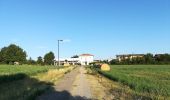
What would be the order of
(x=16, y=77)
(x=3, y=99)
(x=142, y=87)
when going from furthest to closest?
(x=16, y=77) < (x=142, y=87) < (x=3, y=99)

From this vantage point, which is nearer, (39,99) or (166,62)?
(39,99)

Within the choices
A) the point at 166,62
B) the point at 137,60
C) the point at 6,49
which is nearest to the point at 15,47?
the point at 6,49

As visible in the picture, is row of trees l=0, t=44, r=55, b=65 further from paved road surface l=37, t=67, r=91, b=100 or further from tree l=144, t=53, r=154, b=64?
paved road surface l=37, t=67, r=91, b=100

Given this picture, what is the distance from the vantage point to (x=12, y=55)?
6112 inches

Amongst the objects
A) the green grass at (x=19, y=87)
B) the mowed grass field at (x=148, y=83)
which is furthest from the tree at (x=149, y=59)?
the green grass at (x=19, y=87)

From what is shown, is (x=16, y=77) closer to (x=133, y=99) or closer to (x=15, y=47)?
(x=133, y=99)

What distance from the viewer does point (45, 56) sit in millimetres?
184000

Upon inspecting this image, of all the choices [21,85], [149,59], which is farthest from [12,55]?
[21,85]

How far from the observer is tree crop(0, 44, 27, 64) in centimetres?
15450

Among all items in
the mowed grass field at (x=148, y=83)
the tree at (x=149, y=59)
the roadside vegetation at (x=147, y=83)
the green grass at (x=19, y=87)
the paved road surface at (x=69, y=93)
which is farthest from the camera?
the tree at (x=149, y=59)

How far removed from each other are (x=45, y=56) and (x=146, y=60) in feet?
189

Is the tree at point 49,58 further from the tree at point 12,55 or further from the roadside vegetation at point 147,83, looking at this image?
the roadside vegetation at point 147,83

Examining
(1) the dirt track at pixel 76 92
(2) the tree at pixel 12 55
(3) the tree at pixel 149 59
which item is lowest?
(1) the dirt track at pixel 76 92

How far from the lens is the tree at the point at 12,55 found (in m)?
154
